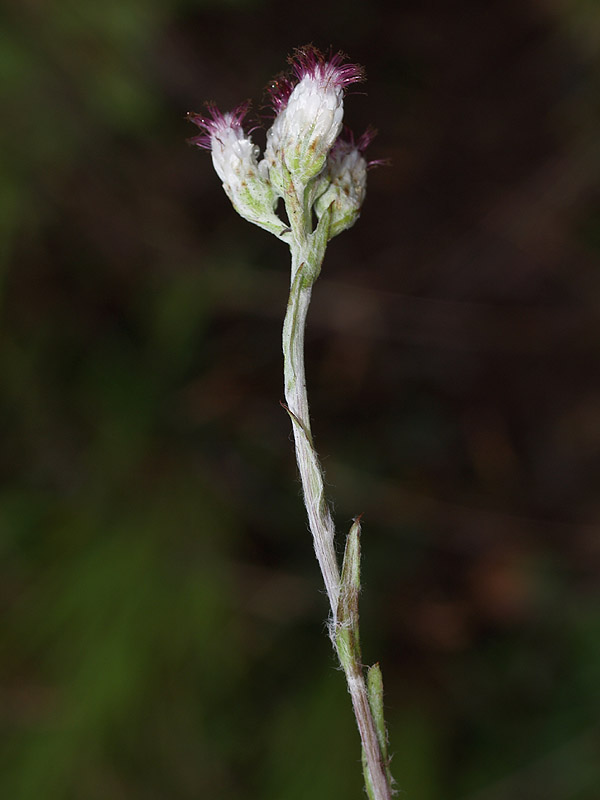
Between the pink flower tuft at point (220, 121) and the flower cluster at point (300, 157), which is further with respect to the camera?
the pink flower tuft at point (220, 121)

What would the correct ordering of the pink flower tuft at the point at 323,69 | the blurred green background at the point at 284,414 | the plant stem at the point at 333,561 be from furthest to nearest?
the blurred green background at the point at 284,414 → the pink flower tuft at the point at 323,69 → the plant stem at the point at 333,561

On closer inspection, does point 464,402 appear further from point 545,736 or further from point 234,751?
point 234,751

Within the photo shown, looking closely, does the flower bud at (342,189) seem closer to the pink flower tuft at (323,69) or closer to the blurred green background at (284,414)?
the pink flower tuft at (323,69)

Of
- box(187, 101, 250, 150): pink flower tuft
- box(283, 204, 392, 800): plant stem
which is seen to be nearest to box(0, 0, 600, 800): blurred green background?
box(283, 204, 392, 800): plant stem

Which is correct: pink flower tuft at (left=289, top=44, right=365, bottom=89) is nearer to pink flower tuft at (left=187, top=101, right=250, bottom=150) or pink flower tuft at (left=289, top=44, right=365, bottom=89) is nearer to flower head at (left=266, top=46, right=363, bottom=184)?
flower head at (left=266, top=46, right=363, bottom=184)

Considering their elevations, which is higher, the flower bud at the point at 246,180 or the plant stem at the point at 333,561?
the flower bud at the point at 246,180

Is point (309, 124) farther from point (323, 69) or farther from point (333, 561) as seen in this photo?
point (333, 561)

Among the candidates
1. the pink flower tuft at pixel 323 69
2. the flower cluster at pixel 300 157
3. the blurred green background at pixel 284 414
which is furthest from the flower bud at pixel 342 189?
the blurred green background at pixel 284 414

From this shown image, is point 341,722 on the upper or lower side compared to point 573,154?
lower

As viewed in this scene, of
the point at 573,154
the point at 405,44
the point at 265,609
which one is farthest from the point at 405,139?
the point at 265,609
